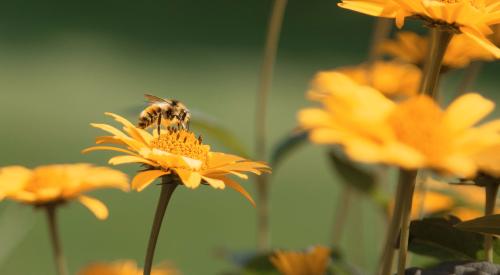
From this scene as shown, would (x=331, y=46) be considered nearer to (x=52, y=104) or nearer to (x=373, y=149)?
(x=52, y=104)

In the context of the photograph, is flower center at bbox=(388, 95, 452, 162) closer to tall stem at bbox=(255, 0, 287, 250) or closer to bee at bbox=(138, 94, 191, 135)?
bee at bbox=(138, 94, 191, 135)

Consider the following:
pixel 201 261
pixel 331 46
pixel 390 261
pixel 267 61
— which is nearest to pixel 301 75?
pixel 331 46

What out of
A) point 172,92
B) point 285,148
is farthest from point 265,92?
point 172,92

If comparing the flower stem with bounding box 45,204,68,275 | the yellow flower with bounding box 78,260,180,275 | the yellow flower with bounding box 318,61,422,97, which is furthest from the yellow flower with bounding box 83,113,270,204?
the yellow flower with bounding box 318,61,422,97

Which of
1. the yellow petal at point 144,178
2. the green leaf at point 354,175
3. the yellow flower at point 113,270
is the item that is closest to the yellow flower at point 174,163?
the yellow petal at point 144,178

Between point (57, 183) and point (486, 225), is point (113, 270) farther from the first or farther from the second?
point (486, 225)

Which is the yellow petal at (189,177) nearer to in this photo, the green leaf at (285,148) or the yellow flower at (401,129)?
the yellow flower at (401,129)
